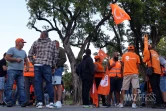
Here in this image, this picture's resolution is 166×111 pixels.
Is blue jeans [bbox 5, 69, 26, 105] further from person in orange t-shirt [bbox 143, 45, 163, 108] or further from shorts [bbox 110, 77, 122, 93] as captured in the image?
person in orange t-shirt [bbox 143, 45, 163, 108]

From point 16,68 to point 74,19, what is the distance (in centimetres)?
1994

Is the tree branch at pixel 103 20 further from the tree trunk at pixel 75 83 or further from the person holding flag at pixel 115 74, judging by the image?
the person holding flag at pixel 115 74

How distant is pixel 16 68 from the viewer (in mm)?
11273

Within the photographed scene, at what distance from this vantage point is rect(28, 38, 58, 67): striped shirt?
1059 centimetres

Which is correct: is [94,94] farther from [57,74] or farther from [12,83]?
[12,83]

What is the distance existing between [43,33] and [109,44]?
75.2 feet

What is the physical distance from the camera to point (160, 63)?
41.4 ft

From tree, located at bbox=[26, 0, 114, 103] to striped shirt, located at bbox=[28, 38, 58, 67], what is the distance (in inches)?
706

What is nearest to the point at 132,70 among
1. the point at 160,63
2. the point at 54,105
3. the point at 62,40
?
the point at 160,63

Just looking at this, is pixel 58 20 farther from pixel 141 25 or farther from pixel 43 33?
pixel 43 33

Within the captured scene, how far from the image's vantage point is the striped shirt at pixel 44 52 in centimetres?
1059

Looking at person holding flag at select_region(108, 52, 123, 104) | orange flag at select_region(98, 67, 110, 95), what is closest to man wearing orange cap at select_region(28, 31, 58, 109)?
orange flag at select_region(98, 67, 110, 95)

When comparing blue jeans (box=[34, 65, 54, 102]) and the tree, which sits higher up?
the tree

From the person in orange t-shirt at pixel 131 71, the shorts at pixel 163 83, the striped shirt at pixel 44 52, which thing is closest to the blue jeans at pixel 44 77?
the striped shirt at pixel 44 52
